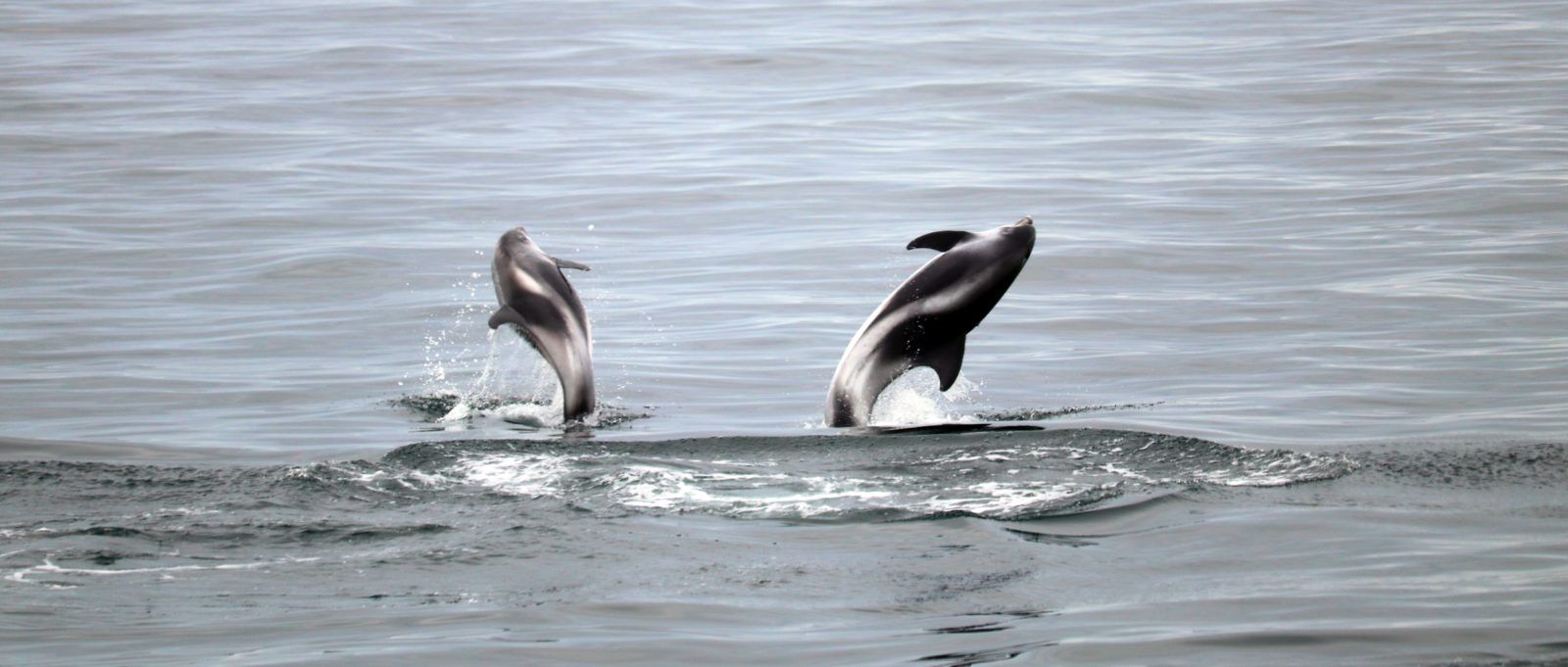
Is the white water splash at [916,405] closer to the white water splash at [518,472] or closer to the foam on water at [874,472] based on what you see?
the foam on water at [874,472]

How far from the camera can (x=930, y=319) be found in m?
12.9

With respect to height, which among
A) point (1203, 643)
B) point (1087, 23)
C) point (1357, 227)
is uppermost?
point (1087, 23)

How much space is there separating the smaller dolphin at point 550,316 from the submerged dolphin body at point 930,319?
174 centimetres

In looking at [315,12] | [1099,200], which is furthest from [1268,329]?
[315,12]

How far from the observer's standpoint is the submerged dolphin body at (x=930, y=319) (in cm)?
1295

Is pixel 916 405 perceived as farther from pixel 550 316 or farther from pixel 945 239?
pixel 550 316

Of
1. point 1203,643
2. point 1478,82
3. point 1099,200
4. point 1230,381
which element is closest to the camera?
point 1203,643

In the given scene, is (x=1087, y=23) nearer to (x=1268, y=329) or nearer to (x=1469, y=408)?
(x=1268, y=329)

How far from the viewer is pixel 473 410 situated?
14.6 metres

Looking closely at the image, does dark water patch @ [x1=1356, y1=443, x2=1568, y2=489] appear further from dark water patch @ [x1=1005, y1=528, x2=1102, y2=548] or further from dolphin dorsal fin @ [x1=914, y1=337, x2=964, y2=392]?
dolphin dorsal fin @ [x1=914, y1=337, x2=964, y2=392]

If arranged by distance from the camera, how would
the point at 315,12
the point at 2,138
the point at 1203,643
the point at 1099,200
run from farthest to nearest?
the point at 315,12
the point at 2,138
the point at 1099,200
the point at 1203,643

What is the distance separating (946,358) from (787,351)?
4.34 metres

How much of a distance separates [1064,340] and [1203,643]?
9405 millimetres

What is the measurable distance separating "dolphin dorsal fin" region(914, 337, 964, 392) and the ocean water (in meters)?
0.46
